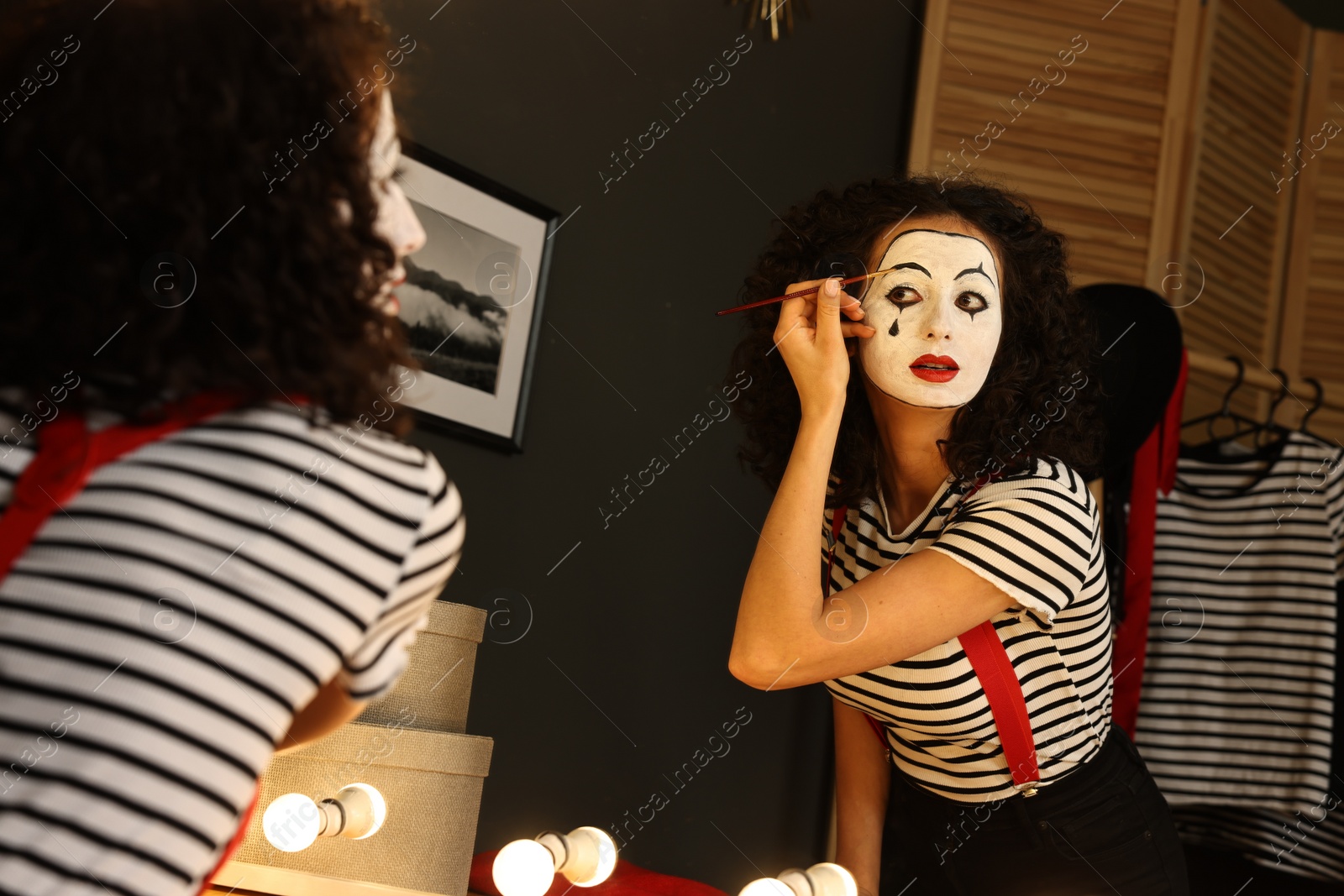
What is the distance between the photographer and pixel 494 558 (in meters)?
1.95

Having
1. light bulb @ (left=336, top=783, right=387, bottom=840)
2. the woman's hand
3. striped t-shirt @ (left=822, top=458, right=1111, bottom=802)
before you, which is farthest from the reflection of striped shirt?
light bulb @ (left=336, top=783, right=387, bottom=840)

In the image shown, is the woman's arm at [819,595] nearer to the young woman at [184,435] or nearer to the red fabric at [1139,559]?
the young woman at [184,435]

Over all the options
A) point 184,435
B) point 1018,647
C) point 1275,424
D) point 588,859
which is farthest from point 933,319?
point 1275,424

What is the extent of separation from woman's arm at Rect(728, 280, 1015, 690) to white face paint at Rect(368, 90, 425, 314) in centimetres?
65

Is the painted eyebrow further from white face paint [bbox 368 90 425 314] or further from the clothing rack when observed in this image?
the clothing rack

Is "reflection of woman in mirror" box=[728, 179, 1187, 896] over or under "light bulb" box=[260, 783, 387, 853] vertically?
over

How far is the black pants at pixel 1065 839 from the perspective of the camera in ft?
4.43

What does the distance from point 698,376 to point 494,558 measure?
2.03ft

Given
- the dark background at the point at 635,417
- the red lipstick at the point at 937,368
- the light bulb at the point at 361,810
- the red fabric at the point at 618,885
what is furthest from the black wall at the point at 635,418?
the red lipstick at the point at 937,368

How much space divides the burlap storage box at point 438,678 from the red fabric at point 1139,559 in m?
1.26

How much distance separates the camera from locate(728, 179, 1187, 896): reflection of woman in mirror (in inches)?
50.4

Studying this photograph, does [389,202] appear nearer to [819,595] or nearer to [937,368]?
[819,595]

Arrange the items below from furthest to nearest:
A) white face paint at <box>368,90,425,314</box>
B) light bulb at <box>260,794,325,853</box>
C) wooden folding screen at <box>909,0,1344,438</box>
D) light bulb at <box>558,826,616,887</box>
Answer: wooden folding screen at <box>909,0,1344,438</box> < light bulb at <box>558,826,616,887</box> < light bulb at <box>260,794,325,853</box> < white face paint at <box>368,90,425,314</box>

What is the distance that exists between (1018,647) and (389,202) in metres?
0.92
